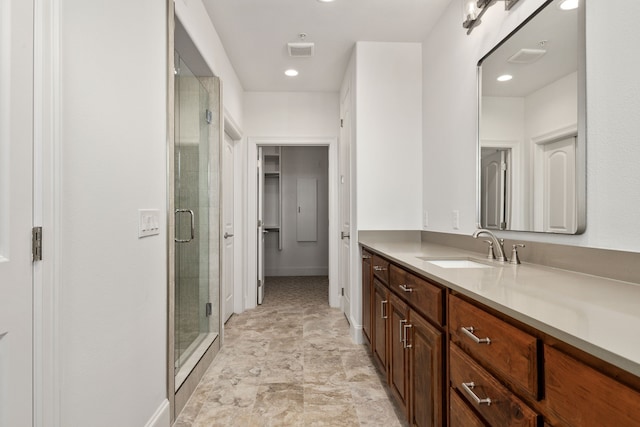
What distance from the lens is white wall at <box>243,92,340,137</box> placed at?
4078mm

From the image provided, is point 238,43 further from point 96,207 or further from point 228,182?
point 96,207

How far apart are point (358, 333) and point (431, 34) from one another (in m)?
2.57

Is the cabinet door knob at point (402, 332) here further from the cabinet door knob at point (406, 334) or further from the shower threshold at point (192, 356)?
the shower threshold at point (192, 356)

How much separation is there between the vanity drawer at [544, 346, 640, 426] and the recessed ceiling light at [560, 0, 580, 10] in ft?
4.61

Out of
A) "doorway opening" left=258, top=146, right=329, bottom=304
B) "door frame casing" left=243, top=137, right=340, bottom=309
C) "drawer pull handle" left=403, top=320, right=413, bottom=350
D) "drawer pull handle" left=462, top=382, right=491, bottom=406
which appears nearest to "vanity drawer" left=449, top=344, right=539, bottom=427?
"drawer pull handle" left=462, top=382, right=491, bottom=406

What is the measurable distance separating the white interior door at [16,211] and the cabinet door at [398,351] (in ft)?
4.67

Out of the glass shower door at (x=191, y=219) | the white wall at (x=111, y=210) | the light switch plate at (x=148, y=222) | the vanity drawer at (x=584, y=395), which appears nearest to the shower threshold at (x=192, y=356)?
the glass shower door at (x=191, y=219)

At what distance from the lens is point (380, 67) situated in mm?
2977

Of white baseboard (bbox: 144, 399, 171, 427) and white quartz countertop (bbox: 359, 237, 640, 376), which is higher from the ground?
white quartz countertop (bbox: 359, 237, 640, 376)

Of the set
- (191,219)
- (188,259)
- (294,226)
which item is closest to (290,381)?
(188,259)

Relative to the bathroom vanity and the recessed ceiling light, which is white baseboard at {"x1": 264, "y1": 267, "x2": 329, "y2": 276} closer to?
the bathroom vanity

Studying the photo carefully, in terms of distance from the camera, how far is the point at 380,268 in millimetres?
2215

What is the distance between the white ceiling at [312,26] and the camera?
2.44 m

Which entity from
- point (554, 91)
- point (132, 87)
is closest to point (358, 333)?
point (554, 91)
